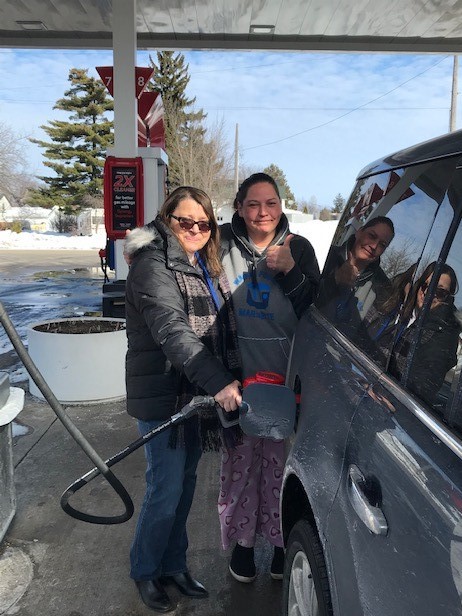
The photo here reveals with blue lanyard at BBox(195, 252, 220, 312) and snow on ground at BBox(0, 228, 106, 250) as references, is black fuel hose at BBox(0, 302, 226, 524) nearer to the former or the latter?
blue lanyard at BBox(195, 252, 220, 312)

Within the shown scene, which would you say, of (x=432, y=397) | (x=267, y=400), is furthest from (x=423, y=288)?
(x=267, y=400)

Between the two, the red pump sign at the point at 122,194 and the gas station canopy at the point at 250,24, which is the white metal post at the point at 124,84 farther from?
Result: the gas station canopy at the point at 250,24

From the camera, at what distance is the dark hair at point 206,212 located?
232cm

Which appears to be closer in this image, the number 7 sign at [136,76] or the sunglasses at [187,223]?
the sunglasses at [187,223]

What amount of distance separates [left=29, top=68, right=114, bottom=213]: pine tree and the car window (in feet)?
145

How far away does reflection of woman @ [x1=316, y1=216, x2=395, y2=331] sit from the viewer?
1763 mm

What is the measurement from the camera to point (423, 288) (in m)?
1.42

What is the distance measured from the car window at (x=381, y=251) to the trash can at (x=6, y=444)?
1554 millimetres

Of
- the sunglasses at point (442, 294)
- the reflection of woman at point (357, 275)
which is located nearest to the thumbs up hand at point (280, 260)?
the reflection of woman at point (357, 275)

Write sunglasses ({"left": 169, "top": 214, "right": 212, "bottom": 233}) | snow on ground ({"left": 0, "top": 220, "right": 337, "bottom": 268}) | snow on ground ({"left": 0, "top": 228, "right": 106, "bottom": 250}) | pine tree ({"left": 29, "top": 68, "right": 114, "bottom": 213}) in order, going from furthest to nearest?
pine tree ({"left": 29, "top": 68, "right": 114, "bottom": 213}), snow on ground ({"left": 0, "top": 228, "right": 106, "bottom": 250}), snow on ground ({"left": 0, "top": 220, "right": 337, "bottom": 268}), sunglasses ({"left": 169, "top": 214, "right": 212, "bottom": 233})

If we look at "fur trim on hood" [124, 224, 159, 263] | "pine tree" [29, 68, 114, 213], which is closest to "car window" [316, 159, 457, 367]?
"fur trim on hood" [124, 224, 159, 263]

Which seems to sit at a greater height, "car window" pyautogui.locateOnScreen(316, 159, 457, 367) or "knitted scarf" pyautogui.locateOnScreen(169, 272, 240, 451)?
"car window" pyautogui.locateOnScreen(316, 159, 457, 367)

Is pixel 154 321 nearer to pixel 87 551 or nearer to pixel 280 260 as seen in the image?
pixel 280 260

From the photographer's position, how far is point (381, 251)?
1.79 m
